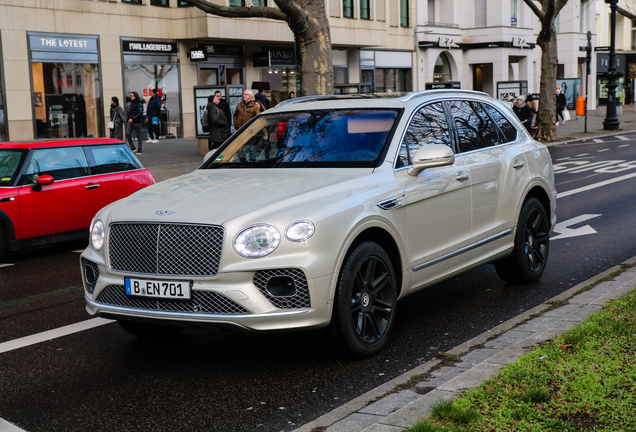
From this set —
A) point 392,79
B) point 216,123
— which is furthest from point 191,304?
point 392,79

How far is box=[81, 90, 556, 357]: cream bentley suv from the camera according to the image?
473 centimetres

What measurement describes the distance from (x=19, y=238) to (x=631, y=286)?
7.00 meters

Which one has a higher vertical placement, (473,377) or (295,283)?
(295,283)

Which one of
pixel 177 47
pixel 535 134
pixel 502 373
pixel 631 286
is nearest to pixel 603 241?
pixel 631 286

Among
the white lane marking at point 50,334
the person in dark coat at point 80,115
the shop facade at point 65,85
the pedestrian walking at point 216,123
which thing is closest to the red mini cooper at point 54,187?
the white lane marking at point 50,334

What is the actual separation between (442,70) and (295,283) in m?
46.6

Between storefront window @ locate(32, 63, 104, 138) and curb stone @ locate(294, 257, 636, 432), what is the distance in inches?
952

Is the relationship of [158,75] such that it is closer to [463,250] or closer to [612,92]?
[612,92]

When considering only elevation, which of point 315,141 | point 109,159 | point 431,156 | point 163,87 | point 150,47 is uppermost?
point 150,47

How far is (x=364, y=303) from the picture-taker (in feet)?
17.0

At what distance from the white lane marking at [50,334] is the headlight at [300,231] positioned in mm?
2433

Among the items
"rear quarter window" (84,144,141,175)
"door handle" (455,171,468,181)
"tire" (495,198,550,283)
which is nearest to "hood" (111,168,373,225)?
"door handle" (455,171,468,181)

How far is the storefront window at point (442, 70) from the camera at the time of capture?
49125 millimetres

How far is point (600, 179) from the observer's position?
16594 millimetres
